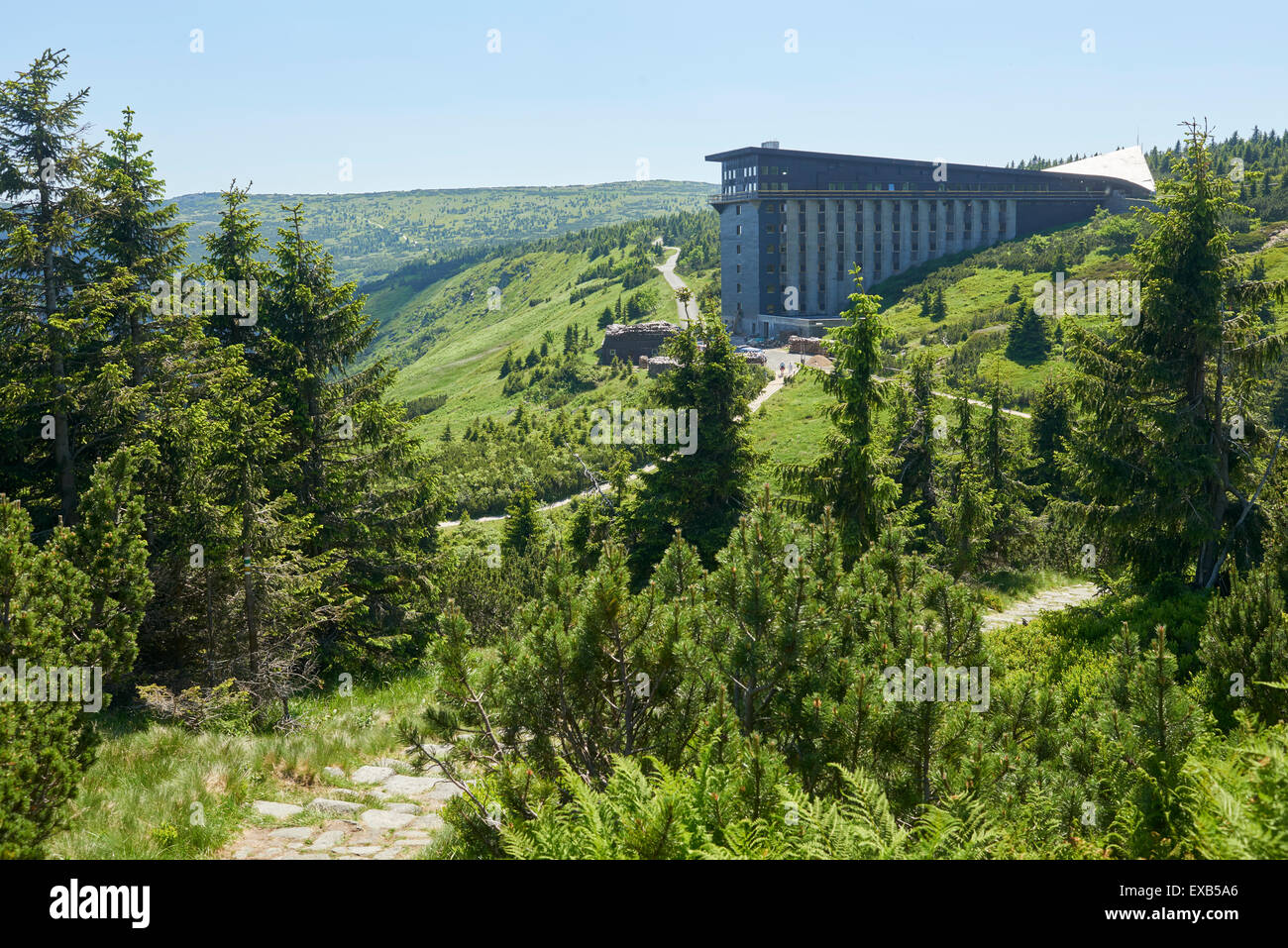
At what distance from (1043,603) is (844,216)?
285ft

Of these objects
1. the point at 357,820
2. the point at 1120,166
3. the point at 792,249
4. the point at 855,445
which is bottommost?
the point at 357,820

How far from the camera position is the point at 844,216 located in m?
101

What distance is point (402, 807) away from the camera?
385 inches

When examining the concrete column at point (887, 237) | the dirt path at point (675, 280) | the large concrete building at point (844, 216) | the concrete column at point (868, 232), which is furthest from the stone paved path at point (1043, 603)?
the concrete column at point (887, 237)

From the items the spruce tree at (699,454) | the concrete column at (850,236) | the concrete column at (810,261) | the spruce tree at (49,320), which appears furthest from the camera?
the concrete column at (850,236)

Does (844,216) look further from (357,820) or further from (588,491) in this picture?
(357,820)

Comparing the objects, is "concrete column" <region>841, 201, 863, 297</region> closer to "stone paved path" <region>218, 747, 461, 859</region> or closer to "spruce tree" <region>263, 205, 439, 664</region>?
"spruce tree" <region>263, 205, 439, 664</region>

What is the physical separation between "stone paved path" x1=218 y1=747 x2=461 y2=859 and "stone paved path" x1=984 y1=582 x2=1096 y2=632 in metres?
12.8

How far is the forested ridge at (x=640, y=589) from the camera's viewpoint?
571cm

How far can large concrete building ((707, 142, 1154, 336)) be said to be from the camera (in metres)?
97.9

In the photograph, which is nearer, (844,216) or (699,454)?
(699,454)

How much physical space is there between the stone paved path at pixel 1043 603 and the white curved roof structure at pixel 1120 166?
372ft

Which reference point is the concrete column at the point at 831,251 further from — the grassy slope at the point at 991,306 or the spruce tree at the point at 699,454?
the spruce tree at the point at 699,454

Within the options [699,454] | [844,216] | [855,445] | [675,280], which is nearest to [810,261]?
[844,216]
